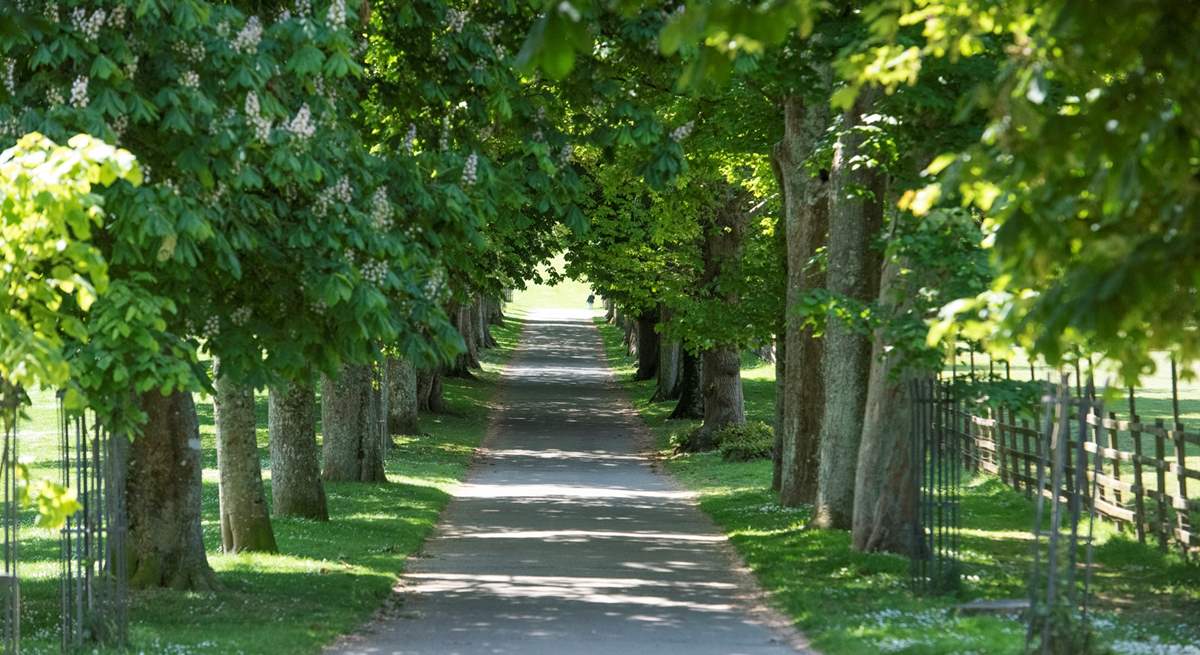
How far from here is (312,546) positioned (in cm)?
1980

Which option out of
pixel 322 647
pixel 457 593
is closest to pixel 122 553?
pixel 322 647

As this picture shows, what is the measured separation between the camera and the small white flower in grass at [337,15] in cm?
1250

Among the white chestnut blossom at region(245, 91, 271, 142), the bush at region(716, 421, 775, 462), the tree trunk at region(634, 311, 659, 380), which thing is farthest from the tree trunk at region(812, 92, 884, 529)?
the tree trunk at region(634, 311, 659, 380)

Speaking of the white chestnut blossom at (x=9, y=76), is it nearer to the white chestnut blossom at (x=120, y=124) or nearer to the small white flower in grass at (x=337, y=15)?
the white chestnut blossom at (x=120, y=124)

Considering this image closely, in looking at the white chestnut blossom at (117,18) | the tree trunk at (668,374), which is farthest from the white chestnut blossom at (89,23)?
the tree trunk at (668,374)

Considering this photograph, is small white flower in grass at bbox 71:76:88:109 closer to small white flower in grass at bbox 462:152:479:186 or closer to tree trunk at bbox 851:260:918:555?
small white flower in grass at bbox 462:152:479:186

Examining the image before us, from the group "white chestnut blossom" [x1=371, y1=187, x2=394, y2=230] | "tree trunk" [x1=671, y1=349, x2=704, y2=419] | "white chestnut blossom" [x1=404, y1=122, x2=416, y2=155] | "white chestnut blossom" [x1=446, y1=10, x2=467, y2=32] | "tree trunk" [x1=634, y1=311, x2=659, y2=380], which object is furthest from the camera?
"tree trunk" [x1=634, y1=311, x2=659, y2=380]

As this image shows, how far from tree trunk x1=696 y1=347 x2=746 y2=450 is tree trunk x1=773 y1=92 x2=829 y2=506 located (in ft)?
41.8

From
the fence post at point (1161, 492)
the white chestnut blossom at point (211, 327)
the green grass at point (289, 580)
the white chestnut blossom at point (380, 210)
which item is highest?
the white chestnut blossom at point (380, 210)

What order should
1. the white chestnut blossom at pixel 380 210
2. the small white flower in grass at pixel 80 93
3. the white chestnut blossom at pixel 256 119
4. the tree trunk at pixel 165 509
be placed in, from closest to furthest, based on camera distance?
the small white flower in grass at pixel 80 93, the white chestnut blossom at pixel 256 119, the white chestnut blossom at pixel 380 210, the tree trunk at pixel 165 509

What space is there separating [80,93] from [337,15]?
1942 mm

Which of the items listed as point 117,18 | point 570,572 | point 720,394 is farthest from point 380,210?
point 720,394

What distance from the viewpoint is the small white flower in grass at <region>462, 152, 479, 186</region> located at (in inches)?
547

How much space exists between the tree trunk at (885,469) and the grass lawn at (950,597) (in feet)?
1.00
